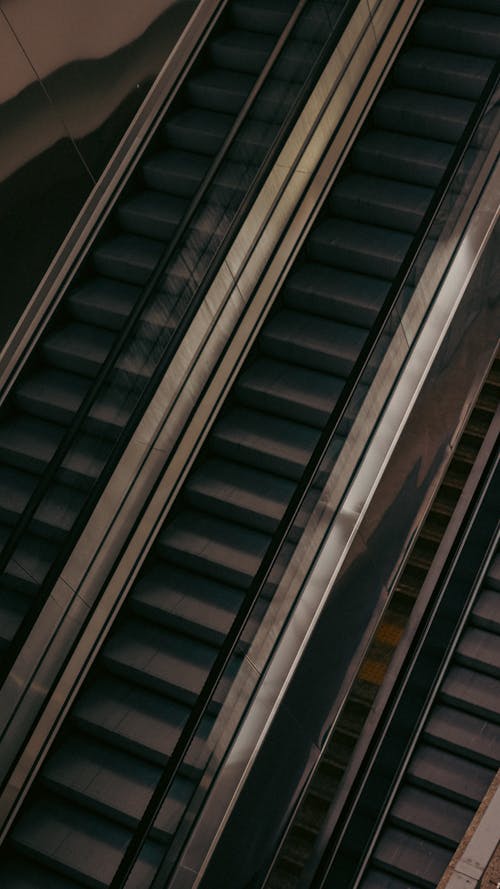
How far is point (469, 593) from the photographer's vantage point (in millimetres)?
7773

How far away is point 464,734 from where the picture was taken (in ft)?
24.8

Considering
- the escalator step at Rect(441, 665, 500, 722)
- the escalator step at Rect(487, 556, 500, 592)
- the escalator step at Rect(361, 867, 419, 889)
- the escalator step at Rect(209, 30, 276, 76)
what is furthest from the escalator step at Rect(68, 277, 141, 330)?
the escalator step at Rect(361, 867, 419, 889)

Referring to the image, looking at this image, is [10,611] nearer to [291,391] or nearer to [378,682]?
[291,391]

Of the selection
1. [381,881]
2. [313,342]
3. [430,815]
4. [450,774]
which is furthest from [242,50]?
[381,881]

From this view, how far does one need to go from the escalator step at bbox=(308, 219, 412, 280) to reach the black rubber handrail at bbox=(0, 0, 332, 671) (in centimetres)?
114

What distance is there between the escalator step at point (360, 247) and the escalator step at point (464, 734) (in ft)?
10.5

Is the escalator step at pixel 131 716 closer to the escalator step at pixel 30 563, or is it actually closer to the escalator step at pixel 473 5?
the escalator step at pixel 30 563

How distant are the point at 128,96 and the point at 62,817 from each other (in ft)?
16.1

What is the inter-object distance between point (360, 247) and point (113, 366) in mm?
2104

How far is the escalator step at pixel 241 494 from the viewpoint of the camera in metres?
6.59

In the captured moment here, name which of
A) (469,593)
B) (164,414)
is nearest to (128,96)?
(164,414)

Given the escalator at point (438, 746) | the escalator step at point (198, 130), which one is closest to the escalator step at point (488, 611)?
the escalator at point (438, 746)

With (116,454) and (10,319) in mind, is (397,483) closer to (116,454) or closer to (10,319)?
(116,454)

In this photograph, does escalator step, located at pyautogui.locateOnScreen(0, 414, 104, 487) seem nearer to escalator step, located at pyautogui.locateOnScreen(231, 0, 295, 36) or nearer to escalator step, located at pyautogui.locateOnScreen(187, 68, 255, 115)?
escalator step, located at pyautogui.locateOnScreen(187, 68, 255, 115)
